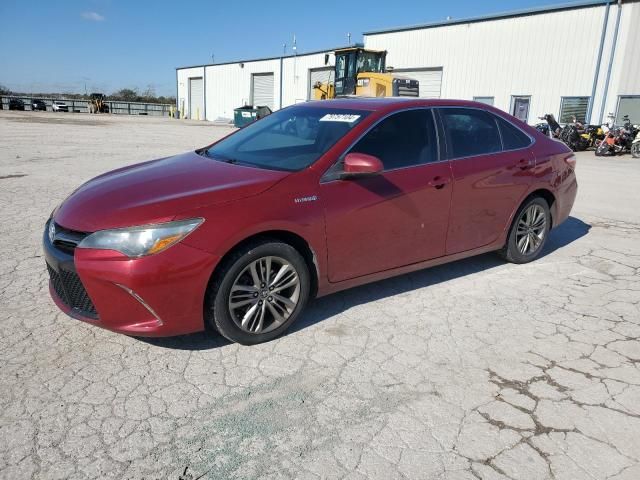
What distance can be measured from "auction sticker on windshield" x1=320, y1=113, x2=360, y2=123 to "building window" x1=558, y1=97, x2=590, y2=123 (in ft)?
67.6

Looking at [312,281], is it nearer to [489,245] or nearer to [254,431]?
[254,431]

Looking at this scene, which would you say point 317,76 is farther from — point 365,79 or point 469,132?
point 469,132

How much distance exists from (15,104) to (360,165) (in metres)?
58.1

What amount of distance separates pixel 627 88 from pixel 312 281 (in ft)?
68.9

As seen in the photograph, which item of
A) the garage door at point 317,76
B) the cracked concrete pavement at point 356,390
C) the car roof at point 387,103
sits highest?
the garage door at point 317,76


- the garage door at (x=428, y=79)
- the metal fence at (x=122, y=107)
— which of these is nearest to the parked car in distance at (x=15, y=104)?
the metal fence at (x=122, y=107)

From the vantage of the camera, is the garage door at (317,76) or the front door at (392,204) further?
the garage door at (317,76)

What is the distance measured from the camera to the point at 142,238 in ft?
9.06

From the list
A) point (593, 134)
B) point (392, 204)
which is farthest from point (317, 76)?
point (392, 204)

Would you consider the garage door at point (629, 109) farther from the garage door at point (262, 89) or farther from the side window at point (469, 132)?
the garage door at point (262, 89)

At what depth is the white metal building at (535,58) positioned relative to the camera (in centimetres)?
1944

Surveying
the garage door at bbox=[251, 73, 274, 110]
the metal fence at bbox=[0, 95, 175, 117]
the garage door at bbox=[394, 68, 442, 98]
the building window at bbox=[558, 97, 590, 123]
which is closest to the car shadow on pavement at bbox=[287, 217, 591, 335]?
the building window at bbox=[558, 97, 590, 123]

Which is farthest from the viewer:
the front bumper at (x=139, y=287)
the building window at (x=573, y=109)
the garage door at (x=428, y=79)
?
the garage door at (x=428, y=79)

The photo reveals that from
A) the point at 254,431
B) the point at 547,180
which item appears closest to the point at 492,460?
the point at 254,431
